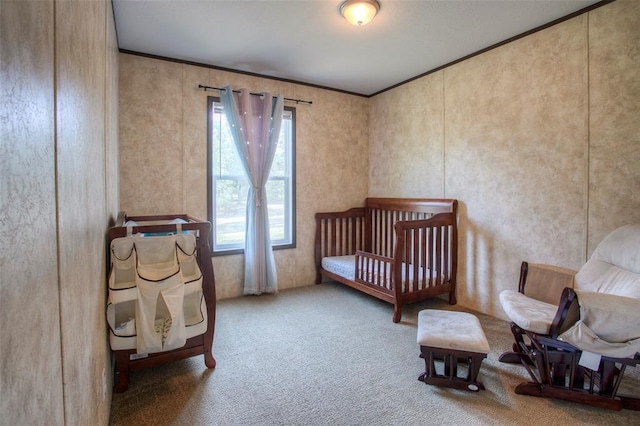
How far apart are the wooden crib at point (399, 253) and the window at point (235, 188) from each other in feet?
1.59

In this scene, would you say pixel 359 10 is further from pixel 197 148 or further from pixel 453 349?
pixel 453 349

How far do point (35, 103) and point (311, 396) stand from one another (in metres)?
1.93

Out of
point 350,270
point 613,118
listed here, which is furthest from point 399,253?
point 613,118

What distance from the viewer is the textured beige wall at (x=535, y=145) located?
235cm

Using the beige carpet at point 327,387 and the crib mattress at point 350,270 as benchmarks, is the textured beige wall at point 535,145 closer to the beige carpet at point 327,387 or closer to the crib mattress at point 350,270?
the crib mattress at point 350,270

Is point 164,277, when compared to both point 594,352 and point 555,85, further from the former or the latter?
point 555,85

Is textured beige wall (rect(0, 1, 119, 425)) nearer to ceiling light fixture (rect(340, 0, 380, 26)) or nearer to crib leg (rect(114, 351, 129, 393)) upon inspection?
crib leg (rect(114, 351, 129, 393))

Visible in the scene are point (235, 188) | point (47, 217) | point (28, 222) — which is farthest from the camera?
point (235, 188)

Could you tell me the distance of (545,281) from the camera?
2.45m

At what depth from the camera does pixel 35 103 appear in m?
0.68

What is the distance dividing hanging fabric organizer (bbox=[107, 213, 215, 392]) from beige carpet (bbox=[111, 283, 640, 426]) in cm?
20

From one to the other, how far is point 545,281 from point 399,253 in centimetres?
115

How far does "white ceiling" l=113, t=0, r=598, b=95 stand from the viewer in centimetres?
245

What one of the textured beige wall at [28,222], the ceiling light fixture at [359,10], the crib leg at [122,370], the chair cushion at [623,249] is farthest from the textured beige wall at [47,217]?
the chair cushion at [623,249]
